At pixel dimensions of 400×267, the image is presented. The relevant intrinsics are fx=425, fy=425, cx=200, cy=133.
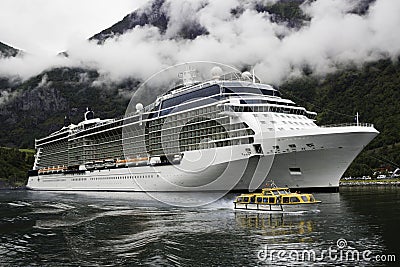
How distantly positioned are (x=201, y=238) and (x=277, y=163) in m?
23.4

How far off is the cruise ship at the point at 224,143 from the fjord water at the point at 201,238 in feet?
30.4

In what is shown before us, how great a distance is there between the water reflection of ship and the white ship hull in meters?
13.1

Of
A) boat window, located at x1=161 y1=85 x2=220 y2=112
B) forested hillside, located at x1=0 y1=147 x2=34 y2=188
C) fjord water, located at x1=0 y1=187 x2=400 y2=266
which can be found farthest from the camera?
forested hillside, located at x1=0 y1=147 x2=34 y2=188

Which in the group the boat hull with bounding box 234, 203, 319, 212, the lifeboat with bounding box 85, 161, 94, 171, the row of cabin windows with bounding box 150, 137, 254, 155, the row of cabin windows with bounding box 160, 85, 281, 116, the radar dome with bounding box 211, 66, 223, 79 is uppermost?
the radar dome with bounding box 211, 66, 223, 79

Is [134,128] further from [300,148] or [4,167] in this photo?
[4,167]

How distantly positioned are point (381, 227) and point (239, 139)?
22.9 metres

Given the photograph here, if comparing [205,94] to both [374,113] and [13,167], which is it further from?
[374,113]

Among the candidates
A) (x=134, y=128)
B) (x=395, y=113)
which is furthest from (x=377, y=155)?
(x=134, y=128)

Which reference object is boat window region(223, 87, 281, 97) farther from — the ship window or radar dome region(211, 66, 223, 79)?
the ship window

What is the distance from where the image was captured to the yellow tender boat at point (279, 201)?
104 feet

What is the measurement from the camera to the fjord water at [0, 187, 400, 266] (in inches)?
741

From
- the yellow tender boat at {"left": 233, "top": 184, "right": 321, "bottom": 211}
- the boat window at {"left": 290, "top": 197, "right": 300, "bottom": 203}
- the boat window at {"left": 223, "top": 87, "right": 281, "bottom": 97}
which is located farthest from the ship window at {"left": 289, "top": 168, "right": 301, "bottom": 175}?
the boat window at {"left": 290, "top": 197, "right": 300, "bottom": 203}

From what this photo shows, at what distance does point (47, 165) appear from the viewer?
99.4m

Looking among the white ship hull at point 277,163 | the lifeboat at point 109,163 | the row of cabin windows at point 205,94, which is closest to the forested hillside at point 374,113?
the lifeboat at point 109,163
